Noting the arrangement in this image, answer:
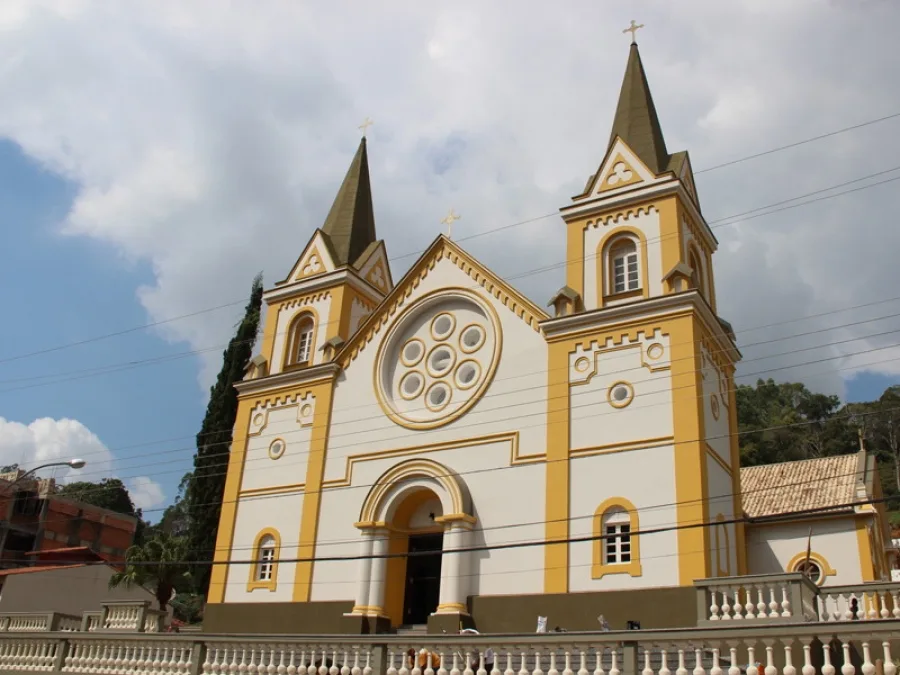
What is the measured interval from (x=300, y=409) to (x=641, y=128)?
14.1m

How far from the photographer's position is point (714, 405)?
22.8 meters

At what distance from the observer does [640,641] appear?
11844 millimetres

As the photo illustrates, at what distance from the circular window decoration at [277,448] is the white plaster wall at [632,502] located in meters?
10.5

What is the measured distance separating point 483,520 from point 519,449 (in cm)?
211

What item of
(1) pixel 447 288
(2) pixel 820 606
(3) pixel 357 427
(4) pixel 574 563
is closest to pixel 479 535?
(4) pixel 574 563

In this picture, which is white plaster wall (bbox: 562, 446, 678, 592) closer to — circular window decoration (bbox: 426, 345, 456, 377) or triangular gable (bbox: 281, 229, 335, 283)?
circular window decoration (bbox: 426, 345, 456, 377)

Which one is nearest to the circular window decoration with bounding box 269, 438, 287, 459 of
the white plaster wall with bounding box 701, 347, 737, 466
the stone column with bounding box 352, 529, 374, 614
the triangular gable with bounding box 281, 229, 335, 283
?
the stone column with bounding box 352, 529, 374, 614

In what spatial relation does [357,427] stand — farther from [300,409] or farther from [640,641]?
[640,641]

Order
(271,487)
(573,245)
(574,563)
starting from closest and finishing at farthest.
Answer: (574,563), (573,245), (271,487)

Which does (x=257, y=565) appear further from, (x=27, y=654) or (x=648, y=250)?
(x=648, y=250)

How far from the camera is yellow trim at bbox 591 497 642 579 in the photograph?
65.1 ft

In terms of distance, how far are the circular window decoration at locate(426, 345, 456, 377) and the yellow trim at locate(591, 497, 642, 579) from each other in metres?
6.74

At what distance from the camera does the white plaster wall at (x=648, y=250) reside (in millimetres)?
23234

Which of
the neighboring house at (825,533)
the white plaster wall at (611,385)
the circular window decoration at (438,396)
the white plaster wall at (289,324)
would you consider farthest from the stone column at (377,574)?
the neighboring house at (825,533)
